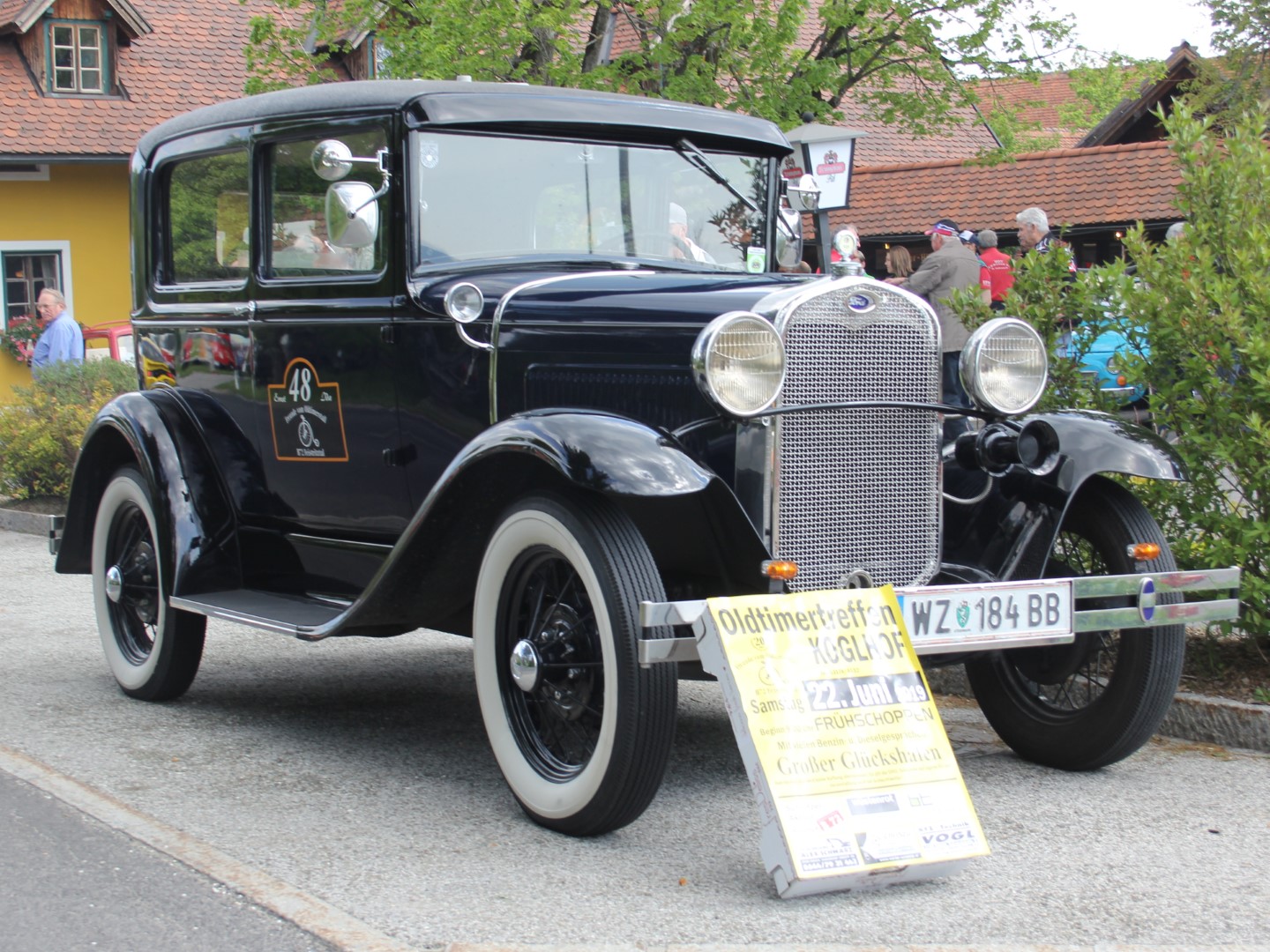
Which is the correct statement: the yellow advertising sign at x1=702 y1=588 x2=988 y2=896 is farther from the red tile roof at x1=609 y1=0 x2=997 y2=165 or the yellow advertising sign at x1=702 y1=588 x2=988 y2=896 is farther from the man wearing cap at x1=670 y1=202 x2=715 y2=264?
the red tile roof at x1=609 y1=0 x2=997 y2=165

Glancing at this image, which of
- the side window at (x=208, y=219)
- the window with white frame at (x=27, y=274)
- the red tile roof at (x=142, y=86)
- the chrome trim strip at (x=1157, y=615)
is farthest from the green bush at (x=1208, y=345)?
the window with white frame at (x=27, y=274)

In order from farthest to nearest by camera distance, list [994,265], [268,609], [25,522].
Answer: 1. [25,522]
2. [994,265]
3. [268,609]

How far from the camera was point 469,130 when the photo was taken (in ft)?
16.9

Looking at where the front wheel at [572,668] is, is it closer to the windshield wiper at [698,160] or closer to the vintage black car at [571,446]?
the vintage black car at [571,446]

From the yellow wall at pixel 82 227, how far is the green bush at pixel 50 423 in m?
11.1

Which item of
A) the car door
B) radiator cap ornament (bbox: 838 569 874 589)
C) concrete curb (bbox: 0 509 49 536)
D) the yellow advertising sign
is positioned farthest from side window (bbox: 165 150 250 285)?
concrete curb (bbox: 0 509 49 536)

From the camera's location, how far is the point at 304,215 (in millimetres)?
5539

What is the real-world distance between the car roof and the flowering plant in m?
18.7

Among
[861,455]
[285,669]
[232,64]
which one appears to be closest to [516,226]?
[861,455]

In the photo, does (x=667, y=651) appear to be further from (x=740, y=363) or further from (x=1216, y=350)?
(x=1216, y=350)

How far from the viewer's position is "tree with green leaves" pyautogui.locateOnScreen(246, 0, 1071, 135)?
13.8m

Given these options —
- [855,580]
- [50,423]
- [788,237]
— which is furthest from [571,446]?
[50,423]

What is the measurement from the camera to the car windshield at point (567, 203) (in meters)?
5.09

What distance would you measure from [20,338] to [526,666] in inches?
824
